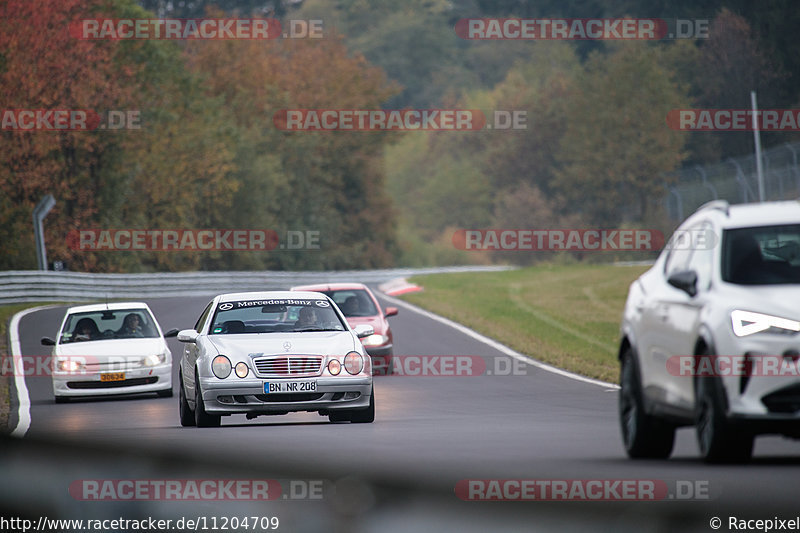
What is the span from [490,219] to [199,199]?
4789 cm

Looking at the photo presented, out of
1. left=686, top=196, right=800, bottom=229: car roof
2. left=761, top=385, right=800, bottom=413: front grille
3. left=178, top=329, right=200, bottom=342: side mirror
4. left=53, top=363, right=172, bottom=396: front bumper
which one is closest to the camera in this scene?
left=761, top=385, right=800, bottom=413: front grille

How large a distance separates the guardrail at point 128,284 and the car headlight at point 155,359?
77.5 feet

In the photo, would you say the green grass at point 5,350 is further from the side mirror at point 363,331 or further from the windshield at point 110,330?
the side mirror at point 363,331

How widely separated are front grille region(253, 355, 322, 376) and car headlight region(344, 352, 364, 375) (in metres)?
0.32

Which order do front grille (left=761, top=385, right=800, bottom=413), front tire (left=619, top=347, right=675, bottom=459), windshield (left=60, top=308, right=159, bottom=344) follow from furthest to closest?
windshield (left=60, top=308, right=159, bottom=344) → front tire (left=619, top=347, right=675, bottom=459) → front grille (left=761, top=385, right=800, bottom=413)

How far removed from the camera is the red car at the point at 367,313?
25.6 m

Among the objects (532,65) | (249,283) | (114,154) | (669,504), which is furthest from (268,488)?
(532,65)

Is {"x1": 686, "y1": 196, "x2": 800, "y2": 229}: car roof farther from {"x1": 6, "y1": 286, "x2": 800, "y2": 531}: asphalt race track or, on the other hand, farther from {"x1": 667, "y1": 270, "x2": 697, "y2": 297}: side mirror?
{"x1": 6, "y1": 286, "x2": 800, "y2": 531}: asphalt race track

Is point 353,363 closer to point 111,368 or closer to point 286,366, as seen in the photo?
point 286,366

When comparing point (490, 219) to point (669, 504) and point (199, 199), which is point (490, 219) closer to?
point (199, 199)

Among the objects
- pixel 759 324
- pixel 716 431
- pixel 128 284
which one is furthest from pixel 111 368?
pixel 128 284

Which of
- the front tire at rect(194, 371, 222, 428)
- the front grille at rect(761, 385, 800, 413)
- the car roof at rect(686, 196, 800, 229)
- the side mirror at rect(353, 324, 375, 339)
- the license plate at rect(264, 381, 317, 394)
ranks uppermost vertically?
the car roof at rect(686, 196, 800, 229)

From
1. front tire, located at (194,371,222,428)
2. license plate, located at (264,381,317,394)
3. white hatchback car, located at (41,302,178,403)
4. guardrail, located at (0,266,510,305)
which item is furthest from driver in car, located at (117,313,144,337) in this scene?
guardrail, located at (0,266,510,305)

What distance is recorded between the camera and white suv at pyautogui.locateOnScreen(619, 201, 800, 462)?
31.0 feet
